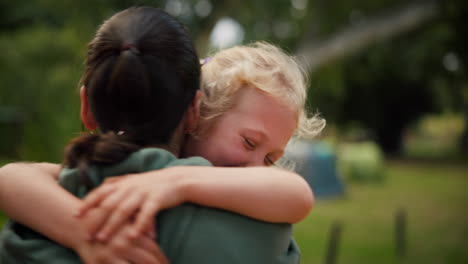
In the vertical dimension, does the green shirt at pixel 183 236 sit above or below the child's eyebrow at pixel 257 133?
below

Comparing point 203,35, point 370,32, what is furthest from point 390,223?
point 203,35

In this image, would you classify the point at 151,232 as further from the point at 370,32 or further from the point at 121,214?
→ the point at 370,32

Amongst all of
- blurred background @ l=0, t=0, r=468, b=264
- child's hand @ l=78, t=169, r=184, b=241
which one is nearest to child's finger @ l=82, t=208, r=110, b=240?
child's hand @ l=78, t=169, r=184, b=241

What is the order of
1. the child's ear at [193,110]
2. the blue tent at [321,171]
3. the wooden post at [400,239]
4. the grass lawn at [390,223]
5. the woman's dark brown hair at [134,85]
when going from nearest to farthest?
the woman's dark brown hair at [134,85]
the child's ear at [193,110]
the grass lawn at [390,223]
the wooden post at [400,239]
the blue tent at [321,171]

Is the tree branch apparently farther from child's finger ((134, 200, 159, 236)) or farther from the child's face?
child's finger ((134, 200, 159, 236))

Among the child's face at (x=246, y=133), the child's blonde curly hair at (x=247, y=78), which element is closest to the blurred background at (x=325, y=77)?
the child's blonde curly hair at (x=247, y=78)

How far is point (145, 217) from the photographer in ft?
3.19

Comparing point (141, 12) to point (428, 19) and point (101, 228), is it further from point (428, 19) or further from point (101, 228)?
point (428, 19)

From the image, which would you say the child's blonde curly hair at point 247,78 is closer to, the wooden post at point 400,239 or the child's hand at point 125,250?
the child's hand at point 125,250

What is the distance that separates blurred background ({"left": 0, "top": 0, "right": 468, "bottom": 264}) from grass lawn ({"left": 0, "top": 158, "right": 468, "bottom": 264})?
0.08ft

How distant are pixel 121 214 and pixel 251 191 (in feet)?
0.86

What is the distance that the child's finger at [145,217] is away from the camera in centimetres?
97

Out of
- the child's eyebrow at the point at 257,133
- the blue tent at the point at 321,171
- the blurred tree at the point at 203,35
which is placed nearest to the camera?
the child's eyebrow at the point at 257,133

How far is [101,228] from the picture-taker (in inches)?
39.8
